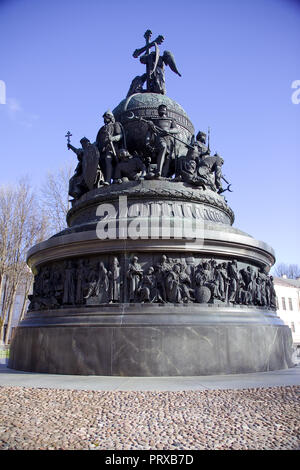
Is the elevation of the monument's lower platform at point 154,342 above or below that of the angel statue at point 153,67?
below

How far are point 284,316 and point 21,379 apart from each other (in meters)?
55.1

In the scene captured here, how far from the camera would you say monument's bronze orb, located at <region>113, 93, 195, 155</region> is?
45.2 ft

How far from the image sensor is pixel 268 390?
258 inches

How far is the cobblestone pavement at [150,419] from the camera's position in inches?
154

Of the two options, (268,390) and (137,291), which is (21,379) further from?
(268,390)

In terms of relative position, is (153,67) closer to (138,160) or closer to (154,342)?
(138,160)

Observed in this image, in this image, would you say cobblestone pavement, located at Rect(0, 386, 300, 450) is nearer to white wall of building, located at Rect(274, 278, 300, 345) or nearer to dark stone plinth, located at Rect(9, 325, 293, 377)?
dark stone plinth, located at Rect(9, 325, 293, 377)

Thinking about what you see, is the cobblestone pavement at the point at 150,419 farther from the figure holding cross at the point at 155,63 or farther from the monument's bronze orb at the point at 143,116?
the figure holding cross at the point at 155,63

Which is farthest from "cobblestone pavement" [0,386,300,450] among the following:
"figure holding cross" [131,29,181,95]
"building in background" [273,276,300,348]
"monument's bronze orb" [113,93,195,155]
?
"building in background" [273,276,300,348]

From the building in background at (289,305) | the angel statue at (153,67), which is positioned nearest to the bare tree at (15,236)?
the angel statue at (153,67)

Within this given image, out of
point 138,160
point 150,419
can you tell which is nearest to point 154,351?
point 150,419

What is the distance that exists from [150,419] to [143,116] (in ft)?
38.1

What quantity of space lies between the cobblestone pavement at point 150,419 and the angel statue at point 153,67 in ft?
44.8

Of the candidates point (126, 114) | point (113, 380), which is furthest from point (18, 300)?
point (113, 380)
